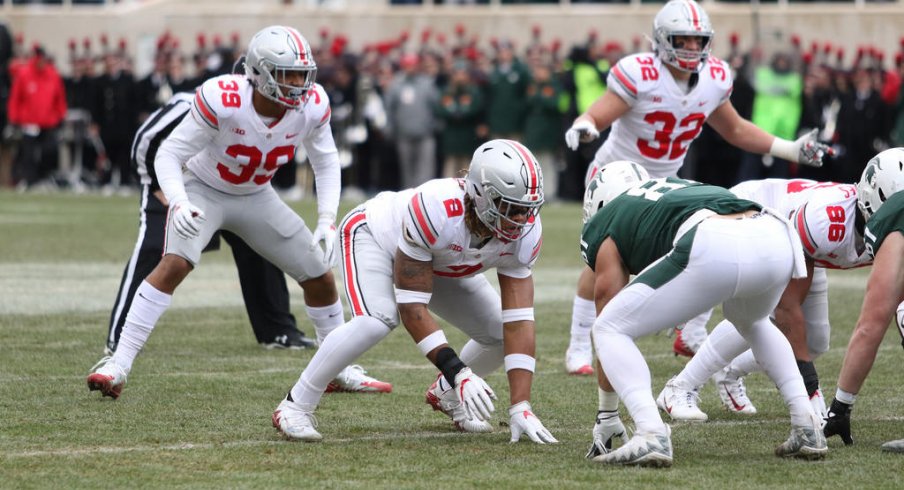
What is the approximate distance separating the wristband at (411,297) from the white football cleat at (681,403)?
4.13 ft

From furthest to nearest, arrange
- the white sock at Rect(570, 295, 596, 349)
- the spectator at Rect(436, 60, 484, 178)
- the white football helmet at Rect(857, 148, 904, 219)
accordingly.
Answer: the spectator at Rect(436, 60, 484, 178), the white sock at Rect(570, 295, 596, 349), the white football helmet at Rect(857, 148, 904, 219)

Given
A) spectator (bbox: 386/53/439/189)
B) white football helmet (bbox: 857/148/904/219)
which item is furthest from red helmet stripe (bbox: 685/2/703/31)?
spectator (bbox: 386/53/439/189)

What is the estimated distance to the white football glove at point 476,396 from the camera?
5.62 meters

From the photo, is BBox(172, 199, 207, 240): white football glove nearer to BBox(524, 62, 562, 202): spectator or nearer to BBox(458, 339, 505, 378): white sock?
BBox(458, 339, 505, 378): white sock

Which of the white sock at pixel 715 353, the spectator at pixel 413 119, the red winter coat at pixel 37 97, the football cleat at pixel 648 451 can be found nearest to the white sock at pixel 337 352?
the football cleat at pixel 648 451

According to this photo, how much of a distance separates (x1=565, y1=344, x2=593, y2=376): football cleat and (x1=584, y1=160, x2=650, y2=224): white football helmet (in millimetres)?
1986

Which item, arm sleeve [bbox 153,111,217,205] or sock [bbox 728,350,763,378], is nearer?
sock [bbox 728,350,763,378]

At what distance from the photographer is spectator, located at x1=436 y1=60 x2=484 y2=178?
65.4 ft

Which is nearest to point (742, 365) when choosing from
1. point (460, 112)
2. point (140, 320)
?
point (140, 320)

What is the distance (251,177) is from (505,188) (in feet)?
6.90

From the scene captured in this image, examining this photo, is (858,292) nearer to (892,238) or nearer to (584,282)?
(584,282)

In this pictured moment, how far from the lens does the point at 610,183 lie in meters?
5.81

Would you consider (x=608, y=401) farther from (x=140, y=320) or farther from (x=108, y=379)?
(x=140, y=320)

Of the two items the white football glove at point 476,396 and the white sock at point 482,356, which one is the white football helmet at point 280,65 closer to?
the white sock at point 482,356
